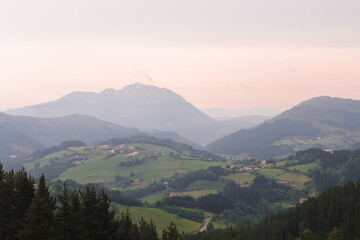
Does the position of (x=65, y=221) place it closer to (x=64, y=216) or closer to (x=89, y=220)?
(x=64, y=216)

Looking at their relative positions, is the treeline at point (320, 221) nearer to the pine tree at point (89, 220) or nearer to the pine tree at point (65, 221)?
the pine tree at point (89, 220)

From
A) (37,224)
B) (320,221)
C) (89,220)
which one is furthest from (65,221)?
(320,221)

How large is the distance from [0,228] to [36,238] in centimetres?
1004

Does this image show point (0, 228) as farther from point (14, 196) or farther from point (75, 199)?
point (75, 199)

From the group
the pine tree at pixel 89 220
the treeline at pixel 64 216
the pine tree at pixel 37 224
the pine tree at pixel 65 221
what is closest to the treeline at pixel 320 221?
the treeline at pixel 64 216

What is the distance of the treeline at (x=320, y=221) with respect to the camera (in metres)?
119

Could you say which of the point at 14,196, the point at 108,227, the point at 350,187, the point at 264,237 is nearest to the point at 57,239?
the point at 108,227

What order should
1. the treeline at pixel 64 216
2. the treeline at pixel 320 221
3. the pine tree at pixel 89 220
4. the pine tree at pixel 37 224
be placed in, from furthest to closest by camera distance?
the treeline at pixel 320 221
the pine tree at pixel 89 220
the treeline at pixel 64 216
the pine tree at pixel 37 224

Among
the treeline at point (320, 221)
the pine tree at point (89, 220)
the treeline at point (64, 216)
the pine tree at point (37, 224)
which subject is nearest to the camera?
the pine tree at point (37, 224)

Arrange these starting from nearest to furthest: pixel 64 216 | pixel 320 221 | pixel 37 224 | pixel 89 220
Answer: pixel 37 224 < pixel 89 220 < pixel 64 216 < pixel 320 221

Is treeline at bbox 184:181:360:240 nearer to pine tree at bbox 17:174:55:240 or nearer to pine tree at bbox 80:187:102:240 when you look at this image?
pine tree at bbox 80:187:102:240

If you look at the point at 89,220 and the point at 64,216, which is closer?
the point at 89,220

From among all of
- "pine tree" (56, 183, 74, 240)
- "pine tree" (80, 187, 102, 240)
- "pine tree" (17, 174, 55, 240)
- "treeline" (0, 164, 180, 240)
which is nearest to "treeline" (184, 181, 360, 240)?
"treeline" (0, 164, 180, 240)

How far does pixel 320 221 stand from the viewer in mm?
135500
